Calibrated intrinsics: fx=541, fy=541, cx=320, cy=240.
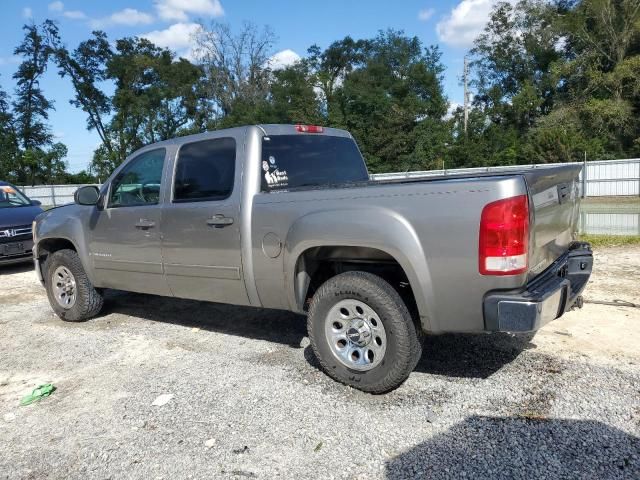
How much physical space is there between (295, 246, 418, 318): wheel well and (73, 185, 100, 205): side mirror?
8.82ft

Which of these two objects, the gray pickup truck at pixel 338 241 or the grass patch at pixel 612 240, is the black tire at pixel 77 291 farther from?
the grass patch at pixel 612 240

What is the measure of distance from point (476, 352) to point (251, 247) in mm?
2063

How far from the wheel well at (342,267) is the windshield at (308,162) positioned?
0.75 metres

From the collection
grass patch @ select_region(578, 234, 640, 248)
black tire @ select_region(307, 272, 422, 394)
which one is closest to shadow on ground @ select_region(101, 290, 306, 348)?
black tire @ select_region(307, 272, 422, 394)

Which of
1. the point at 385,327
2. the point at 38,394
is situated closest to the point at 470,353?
the point at 385,327

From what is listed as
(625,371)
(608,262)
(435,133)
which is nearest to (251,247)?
(625,371)

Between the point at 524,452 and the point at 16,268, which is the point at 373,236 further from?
the point at 16,268

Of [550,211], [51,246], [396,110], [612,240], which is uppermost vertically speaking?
[396,110]

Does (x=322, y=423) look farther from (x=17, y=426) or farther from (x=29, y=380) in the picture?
(x=29, y=380)

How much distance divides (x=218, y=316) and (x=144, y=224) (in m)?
1.52

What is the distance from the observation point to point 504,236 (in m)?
3.14

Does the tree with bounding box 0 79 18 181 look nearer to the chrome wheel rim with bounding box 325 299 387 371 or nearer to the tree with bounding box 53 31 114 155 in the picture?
the tree with bounding box 53 31 114 155

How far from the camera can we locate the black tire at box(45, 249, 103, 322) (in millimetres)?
5922

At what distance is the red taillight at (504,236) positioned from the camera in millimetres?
3129
